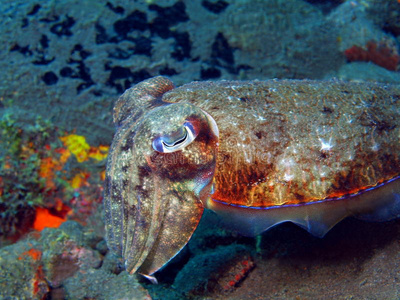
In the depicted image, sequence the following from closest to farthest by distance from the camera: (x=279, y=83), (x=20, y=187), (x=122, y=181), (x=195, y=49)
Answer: (x=122, y=181)
(x=279, y=83)
(x=20, y=187)
(x=195, y=49)

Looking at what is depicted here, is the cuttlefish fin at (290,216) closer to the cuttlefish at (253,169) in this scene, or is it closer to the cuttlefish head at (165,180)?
the cuttlefish at (253,169)

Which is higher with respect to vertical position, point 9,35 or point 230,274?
point 9,35

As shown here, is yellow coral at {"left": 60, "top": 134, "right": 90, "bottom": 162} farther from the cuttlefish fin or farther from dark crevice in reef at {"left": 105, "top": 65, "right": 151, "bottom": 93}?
the cuttlefish fin

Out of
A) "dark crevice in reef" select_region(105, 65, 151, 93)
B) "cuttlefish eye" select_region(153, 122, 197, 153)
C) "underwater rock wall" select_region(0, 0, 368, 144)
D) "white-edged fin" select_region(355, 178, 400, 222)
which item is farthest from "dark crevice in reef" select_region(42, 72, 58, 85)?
"white-edged fin" select_region(355, 178, 400, 222)

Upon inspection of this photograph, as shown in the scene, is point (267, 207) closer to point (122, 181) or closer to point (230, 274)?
point (122, 181)

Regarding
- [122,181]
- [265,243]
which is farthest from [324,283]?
[122,181]

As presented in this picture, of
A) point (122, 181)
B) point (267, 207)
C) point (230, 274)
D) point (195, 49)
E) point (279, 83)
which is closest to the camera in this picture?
point (267, 207)

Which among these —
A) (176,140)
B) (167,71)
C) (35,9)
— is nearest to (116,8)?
(35,9)

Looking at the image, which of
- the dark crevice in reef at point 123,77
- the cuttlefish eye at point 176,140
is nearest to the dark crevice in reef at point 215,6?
the dark crevice in reef at point 123,77
